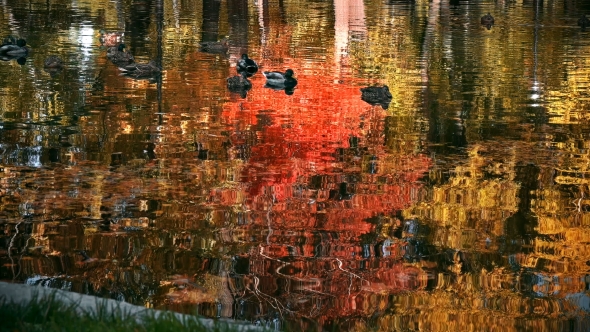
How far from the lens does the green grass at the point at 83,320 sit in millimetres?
7094

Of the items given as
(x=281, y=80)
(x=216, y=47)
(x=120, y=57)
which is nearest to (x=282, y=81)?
(x=281, y=80)

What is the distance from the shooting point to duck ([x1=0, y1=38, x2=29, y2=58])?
2803 centimetres

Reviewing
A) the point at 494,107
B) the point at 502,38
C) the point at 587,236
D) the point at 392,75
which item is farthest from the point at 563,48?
the point at 587,236

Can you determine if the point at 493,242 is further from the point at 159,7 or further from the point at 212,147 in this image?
the point at 159,7

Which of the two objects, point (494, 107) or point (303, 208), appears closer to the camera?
point (303, 208)

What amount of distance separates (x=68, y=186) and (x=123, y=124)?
15.7 feet

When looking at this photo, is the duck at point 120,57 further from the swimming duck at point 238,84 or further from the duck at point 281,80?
Answer: the duck at point 281,80

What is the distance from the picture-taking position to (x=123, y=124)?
18.3m

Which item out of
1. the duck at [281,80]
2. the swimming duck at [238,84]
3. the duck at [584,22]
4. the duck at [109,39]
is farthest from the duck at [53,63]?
the duck at [584,22]

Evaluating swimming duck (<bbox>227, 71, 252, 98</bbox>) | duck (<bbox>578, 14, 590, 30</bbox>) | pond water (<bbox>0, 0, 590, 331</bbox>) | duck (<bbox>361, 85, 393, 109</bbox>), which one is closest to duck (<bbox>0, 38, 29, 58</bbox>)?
pond water (<bbox>0, 0, 590, 331</bbox>)

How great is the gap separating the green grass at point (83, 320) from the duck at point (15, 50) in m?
21.4

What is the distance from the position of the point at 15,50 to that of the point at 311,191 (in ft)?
54.7

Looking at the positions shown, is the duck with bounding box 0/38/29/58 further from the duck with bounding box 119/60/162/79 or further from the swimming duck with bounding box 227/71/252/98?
the swimming duck with bounding box 227/71/252/98

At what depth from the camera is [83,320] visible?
285 inches
